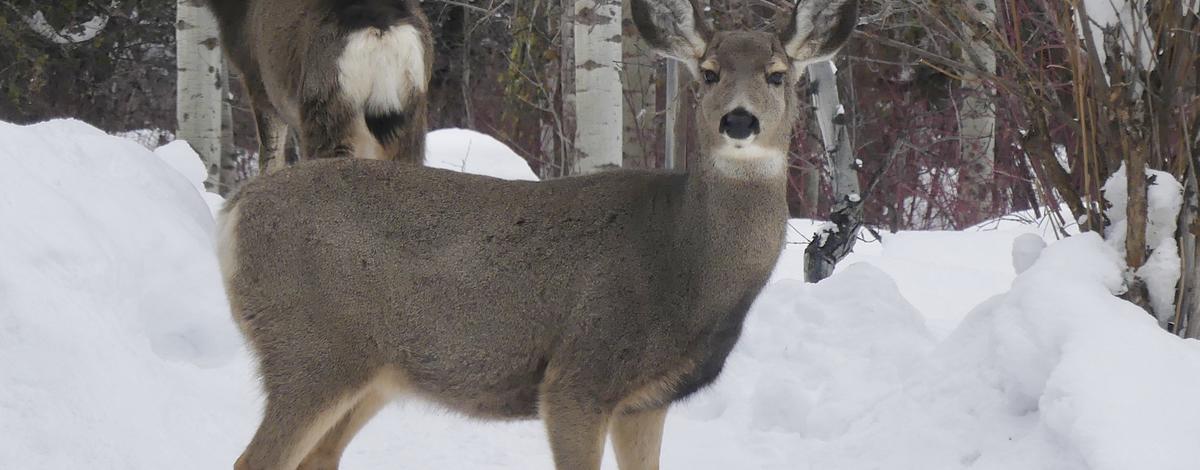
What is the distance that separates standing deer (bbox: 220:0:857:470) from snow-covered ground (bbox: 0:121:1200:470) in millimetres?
450

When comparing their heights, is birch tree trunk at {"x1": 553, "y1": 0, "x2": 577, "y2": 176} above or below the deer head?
below

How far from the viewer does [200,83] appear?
12453 mm

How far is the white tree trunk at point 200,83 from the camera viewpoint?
1231 cm

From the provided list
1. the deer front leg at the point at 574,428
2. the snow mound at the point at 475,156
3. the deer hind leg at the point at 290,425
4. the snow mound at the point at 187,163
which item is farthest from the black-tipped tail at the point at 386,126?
the snow mound at the point at 475,156

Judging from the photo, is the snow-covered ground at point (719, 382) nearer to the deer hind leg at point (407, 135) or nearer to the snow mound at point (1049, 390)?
the snow mound at point (1049, 390)

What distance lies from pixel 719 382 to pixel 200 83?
7.37 metres

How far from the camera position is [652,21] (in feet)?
17.4

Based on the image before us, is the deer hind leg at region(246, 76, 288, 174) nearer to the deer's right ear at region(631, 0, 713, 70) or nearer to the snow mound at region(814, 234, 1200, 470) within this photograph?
the deer's right ear at region(631, 0, 713, 70)

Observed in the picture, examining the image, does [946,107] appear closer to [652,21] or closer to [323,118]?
[323,118]

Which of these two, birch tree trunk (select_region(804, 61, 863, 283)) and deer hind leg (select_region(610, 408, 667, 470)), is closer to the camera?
deer hind leg (select_region(610, 408, 667, 470))

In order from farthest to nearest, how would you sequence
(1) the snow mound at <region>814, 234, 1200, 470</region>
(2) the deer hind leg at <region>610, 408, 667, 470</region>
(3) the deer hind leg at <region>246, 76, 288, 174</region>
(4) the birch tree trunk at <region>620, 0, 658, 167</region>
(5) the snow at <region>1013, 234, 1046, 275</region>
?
(4) the birch tree trunk at <region>620, 0, 658, 167</region> → (3) the deer hind leg at <region>246, 76, 288, 174</region> → (5) the snow at <region>1013, 234, 1046, 275</region> → (2) the deer hind leg at <region>610, 408, 667, 470</region> → (1) the snow mound at <region>814, 234, 1200, 470</region>

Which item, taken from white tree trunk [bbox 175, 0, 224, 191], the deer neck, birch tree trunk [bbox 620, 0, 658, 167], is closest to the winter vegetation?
the deer neck

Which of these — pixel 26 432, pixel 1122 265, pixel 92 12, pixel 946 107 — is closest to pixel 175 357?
pixel 26 432

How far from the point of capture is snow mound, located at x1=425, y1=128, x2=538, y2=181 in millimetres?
12562
